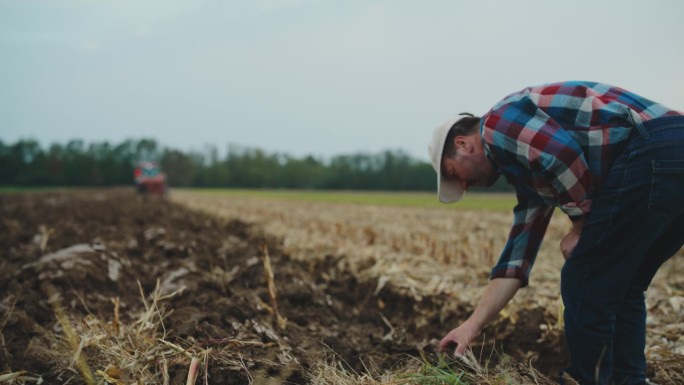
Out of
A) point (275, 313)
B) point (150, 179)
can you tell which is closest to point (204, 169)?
point (150, 179)

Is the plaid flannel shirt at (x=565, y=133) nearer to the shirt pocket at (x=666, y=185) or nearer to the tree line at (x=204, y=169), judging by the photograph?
the shirt pocket at (x=666, y=185)

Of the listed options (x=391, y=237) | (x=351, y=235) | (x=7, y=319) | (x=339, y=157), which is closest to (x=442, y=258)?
(x=391, y=237)

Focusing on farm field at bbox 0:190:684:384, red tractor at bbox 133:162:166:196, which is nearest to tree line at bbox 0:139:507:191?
red tractor at bbox 133:162:166:196

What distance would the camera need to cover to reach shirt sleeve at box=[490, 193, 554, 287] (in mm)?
2650

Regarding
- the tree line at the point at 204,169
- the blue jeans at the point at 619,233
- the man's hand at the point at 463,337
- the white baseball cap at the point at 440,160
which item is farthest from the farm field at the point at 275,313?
the tree line at the point at 204,169

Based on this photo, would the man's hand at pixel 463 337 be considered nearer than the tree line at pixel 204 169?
Yes

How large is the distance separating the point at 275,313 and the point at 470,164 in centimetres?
180

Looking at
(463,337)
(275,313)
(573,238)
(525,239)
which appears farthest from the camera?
(275,313)

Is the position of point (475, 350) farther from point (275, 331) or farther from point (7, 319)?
point (7, 319)

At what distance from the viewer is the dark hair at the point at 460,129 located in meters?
2.57

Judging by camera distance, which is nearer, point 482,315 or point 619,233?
point 619,233

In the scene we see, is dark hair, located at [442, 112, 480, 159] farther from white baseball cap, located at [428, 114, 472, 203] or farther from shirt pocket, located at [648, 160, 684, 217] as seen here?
shirt pocket, located at [648, 160, 684, 217]

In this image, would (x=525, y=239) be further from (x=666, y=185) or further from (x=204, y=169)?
(x=204, y=169)

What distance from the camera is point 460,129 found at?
2.57 meters
